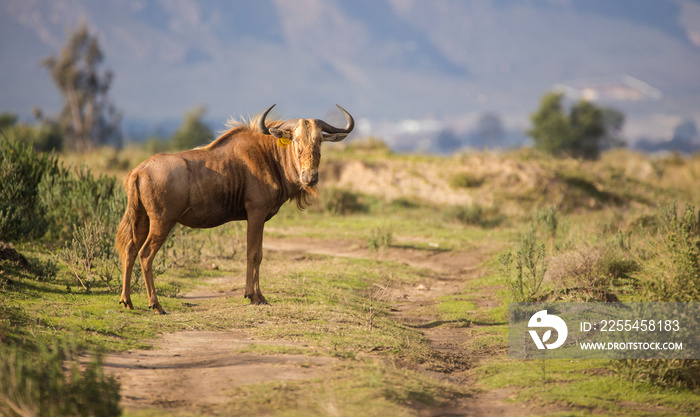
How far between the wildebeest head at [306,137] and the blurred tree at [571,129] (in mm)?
52314

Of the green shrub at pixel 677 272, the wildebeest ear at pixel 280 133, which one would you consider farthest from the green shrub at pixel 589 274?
the wildebeest ear at pixel 280 133

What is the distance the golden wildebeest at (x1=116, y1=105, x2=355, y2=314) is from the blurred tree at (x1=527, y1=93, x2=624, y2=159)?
52459 millimetres

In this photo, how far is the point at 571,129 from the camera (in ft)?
210

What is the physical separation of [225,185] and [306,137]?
1.39m

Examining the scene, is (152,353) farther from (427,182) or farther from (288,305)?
(427,182)

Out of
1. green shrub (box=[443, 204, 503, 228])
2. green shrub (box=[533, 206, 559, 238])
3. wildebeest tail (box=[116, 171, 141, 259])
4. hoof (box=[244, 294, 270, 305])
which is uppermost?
green shrub (box=[443, 204, 503, 228])

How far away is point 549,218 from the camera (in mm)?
16391

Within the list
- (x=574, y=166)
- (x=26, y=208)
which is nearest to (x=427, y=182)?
(x=574, y=166)

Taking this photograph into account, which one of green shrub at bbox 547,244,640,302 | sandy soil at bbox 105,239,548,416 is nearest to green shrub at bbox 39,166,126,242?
sandy soil at bbox 105,239,548,416

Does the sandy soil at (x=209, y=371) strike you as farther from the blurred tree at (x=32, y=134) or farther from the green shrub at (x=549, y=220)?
the blurred tree at (x=32, y=134)

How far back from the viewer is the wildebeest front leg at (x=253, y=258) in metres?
10.1

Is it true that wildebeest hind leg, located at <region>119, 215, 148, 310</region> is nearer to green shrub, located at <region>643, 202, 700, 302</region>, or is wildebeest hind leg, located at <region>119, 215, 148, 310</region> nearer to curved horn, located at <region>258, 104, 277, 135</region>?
curved horn, located at <region>258, 104, 277, 135</region>

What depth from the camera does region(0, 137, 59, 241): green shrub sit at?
1255 cm

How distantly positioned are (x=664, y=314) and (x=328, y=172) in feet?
72.1
